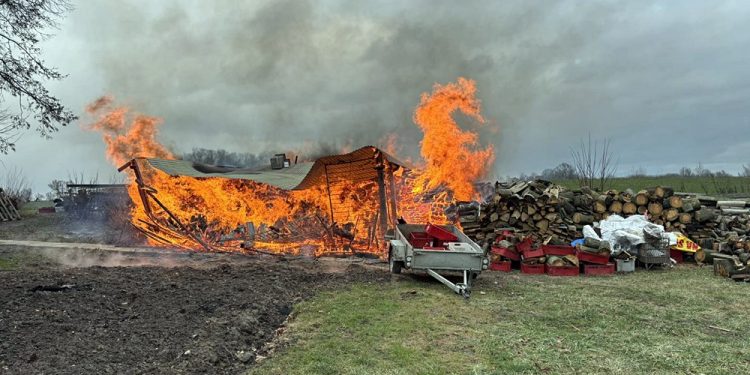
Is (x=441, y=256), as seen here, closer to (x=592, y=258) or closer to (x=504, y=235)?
(x=504, y=235)

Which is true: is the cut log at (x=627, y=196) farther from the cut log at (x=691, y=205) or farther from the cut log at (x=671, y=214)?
the cut log at (x=691, y=205)

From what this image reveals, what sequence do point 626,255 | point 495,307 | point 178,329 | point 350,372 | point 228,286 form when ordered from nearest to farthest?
1. point 350,372
2. point 178,329
3. point 495,307
4. point 228,286
5. point 626,255

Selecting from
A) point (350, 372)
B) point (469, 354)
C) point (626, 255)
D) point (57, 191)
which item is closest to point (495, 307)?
point (469, 354)

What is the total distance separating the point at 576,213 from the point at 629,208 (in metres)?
1.59

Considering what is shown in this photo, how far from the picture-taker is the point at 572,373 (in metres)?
5.02

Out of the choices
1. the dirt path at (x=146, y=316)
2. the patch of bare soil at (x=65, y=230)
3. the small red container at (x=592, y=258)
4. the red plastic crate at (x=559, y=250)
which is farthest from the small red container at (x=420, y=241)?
the patch of bare soil at (x=65, y=230)

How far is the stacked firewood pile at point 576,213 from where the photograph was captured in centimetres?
1335

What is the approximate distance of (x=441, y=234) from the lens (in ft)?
37.3

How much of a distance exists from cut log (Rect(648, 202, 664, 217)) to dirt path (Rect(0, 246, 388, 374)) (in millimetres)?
8919

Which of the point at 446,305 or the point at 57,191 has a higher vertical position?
the point at 57,191

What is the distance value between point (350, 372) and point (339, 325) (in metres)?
1.71

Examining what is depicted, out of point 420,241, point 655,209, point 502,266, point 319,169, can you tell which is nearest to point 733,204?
point 655,209

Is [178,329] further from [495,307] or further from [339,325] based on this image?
[495,307]

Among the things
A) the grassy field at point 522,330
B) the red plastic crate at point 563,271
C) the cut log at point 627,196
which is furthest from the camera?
the cut log at point 627,196
